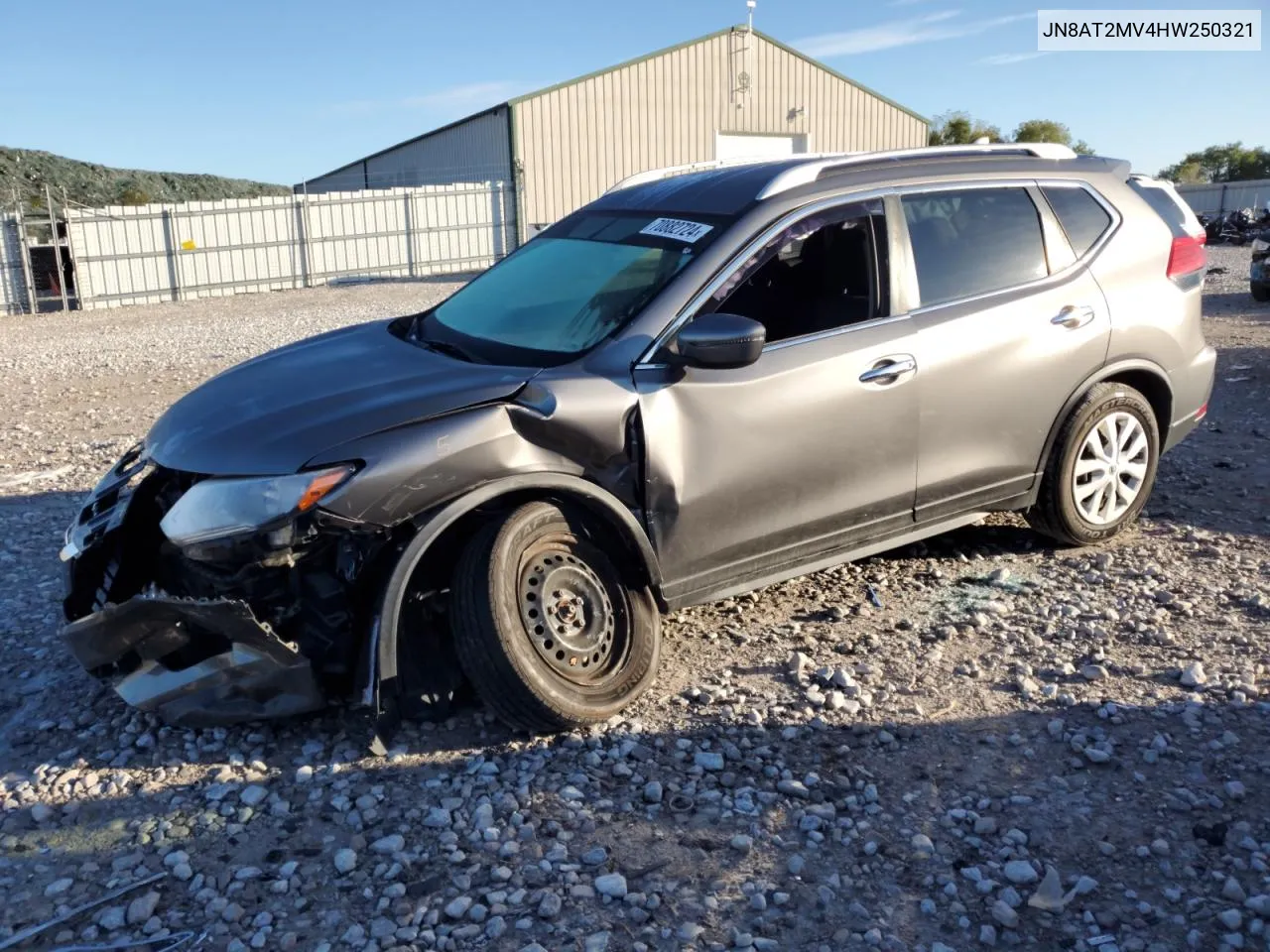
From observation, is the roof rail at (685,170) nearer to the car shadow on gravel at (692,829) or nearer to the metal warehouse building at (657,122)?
the car shadow on gravel at (692,829)

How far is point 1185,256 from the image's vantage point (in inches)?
207

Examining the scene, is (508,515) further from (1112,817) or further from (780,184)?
(1112,817)

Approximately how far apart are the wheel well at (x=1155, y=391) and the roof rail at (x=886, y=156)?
111cm

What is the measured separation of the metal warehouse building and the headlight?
26.5m

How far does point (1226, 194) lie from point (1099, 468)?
39.7 m

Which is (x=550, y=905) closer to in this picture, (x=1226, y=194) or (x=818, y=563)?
(x=818, y=563)

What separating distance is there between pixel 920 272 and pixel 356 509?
2535 mm

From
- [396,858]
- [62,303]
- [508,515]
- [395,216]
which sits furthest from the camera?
[395,216]

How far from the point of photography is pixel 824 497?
4.16 m

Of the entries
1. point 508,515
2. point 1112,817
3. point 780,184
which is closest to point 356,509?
point 508,515

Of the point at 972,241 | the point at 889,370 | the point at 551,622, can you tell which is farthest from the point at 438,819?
the point at 972,241

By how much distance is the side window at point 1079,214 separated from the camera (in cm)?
493

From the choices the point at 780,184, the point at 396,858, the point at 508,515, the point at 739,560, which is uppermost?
the point at 780,184

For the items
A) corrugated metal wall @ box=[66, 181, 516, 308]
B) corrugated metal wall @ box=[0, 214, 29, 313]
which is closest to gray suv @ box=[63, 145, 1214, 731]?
corrugated metal wall @ box=[0, 214, 29, 313]
